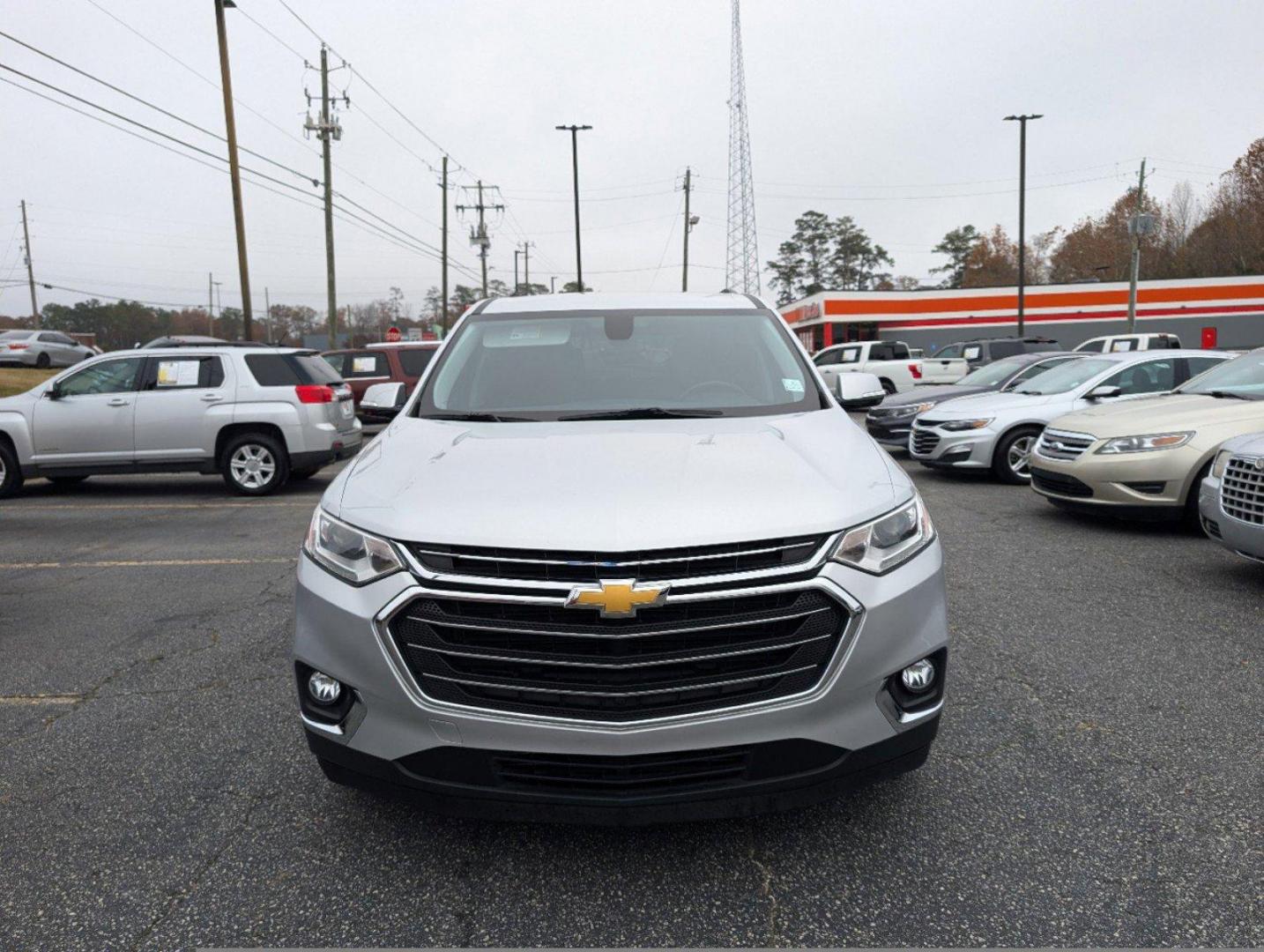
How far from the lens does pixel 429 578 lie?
243 cm

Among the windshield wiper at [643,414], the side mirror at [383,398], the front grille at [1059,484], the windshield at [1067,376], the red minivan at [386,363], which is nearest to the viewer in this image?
the windshield wiper at [643,414]

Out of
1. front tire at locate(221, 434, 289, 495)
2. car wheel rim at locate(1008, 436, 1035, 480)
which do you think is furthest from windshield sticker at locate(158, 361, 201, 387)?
car wheel rim at locate(1008, 436, 1035, 480)

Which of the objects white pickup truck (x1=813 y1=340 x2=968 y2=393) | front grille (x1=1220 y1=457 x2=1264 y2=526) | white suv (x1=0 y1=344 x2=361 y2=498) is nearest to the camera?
front grille (x1=1220 y1=457 x2=1264 y2=526)

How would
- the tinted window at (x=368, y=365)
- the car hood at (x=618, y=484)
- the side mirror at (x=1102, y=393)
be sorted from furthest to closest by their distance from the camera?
1. the tinted window at (x=368, y=365)
2. the side mirror at (x=1102, y=393)
3. the car hood at (x=618, y=484)

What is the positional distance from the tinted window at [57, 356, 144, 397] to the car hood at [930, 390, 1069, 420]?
9903 mm

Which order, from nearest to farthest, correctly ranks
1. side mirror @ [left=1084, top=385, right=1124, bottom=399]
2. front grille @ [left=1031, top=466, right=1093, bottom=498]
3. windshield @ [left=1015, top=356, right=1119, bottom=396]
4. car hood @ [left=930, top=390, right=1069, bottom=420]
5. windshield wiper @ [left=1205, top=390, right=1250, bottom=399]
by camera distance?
windshield wiper @ [left=1205, top=390, right=1250, bottom=399]
front grille @ [left=1031, top=466, right=1093, bottom=498]
side mirror @ [left=1084, top=385, right=1124, bottom=399]
car hood @ [left=930, top=390, right=1069, bottom=420]
windshield @ [left=1015, top=356, right=1119, bottom=396]

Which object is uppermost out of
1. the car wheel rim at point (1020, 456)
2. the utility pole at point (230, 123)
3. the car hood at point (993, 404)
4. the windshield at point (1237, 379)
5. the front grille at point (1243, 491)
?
the utility pole at point (230, 123)

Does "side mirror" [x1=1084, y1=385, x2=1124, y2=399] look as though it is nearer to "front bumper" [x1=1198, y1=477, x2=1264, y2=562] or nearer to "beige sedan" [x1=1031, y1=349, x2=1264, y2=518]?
"beige sedan" [x1=1031, y1=349, x2=1264, y2=518]

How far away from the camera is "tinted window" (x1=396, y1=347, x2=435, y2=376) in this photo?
18.5m

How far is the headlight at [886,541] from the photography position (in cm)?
251

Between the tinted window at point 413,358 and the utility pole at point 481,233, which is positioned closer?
the tinted window at point 413,358

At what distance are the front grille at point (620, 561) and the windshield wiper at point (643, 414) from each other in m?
1.20

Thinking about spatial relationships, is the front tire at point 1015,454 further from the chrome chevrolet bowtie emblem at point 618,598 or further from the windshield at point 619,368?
the chrome chevrolet bowtie emblem at point 618,598

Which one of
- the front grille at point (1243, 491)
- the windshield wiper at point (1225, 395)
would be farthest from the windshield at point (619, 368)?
the windshield wiper at point (1225, 395)
